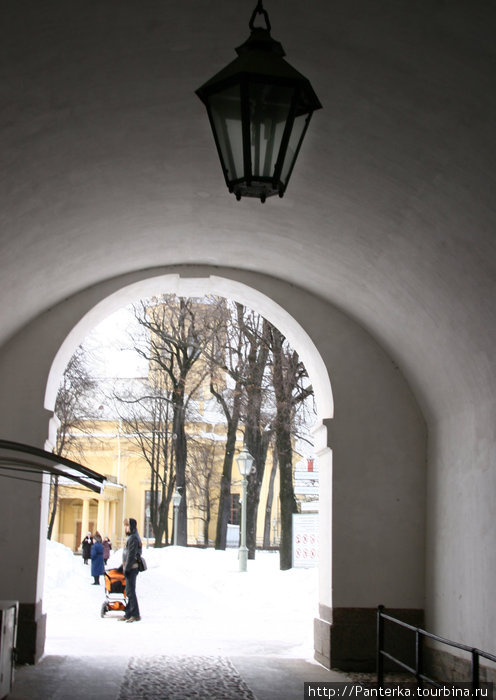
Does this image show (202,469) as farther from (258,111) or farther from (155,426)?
(258,111)

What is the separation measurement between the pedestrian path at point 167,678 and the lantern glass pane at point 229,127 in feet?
18.2

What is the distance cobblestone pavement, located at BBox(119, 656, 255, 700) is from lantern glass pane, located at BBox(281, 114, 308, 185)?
5.49m

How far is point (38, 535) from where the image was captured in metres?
9.97

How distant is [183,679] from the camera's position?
938 centimetres

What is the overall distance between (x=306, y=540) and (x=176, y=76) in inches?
768

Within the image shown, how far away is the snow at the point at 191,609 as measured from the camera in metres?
12.6

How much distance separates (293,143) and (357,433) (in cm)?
621

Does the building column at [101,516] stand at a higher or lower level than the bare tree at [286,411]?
lower

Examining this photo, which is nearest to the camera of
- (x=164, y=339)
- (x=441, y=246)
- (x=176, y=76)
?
(x=176, y=76)

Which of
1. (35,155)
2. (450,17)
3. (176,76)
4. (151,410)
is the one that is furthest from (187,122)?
(151,410)

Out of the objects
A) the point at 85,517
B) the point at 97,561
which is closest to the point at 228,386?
the point at 97,561

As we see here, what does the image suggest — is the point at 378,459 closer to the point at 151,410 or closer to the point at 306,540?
the point at 306,540

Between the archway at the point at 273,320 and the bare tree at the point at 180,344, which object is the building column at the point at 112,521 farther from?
the archway at the point at 273,320

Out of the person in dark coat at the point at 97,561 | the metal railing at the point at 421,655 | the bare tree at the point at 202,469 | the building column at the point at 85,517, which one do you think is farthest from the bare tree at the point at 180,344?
the metal railing at the point at 421,655
